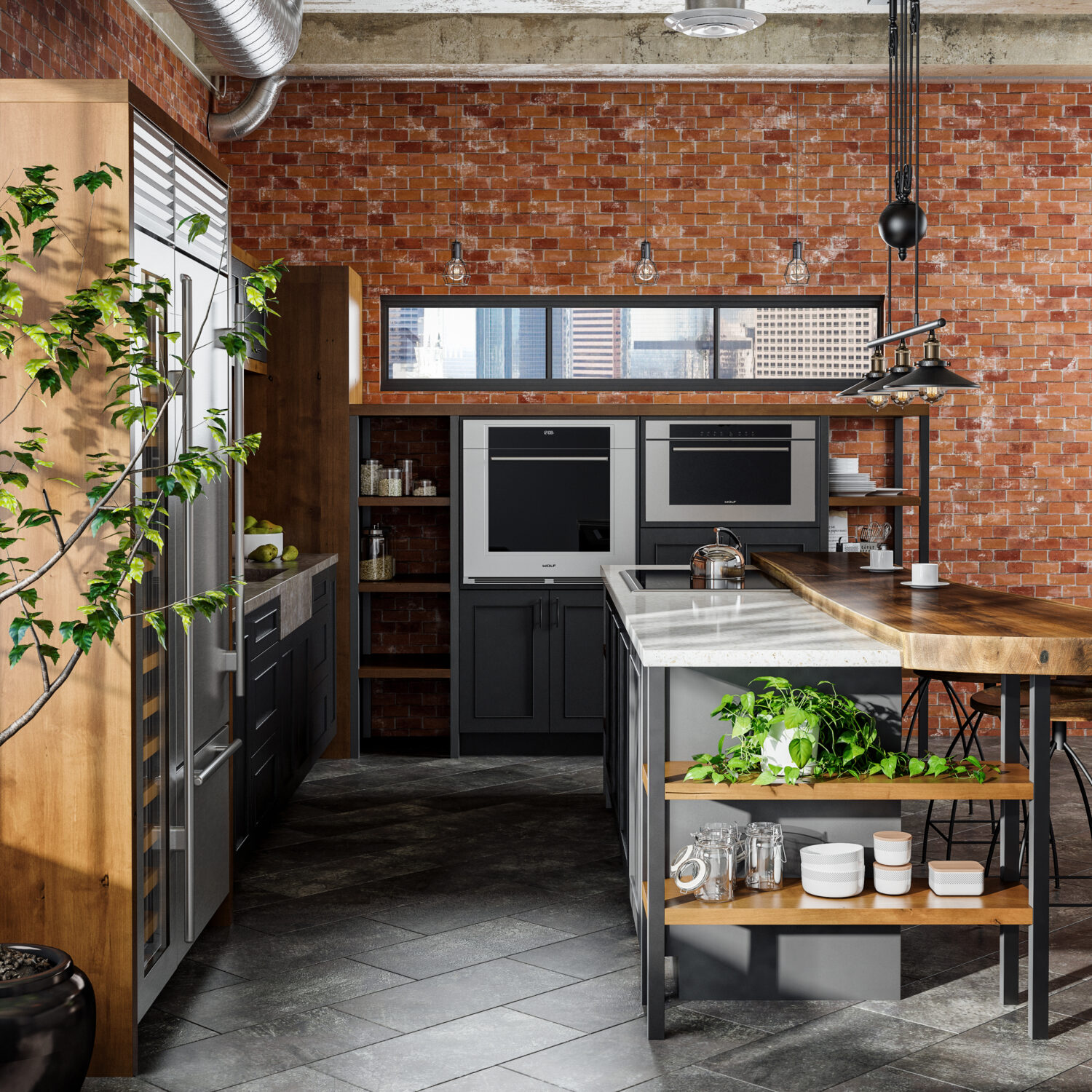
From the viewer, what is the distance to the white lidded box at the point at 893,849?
3047 mm

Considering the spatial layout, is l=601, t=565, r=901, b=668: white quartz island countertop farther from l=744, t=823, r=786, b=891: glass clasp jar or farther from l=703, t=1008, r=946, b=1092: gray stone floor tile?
l=703, t=1008, r=946, b=1092: gray stone floor tile

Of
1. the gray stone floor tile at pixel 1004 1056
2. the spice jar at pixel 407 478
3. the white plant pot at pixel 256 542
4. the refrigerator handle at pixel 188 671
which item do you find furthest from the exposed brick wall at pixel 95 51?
the gray stone floor tile at pixel 1004 1056

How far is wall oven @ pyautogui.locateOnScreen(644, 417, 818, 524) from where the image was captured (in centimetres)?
637

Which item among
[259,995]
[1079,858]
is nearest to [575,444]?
[1079,858]

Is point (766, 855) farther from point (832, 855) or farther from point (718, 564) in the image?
point (718, 564)

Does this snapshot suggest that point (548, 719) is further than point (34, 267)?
Yes

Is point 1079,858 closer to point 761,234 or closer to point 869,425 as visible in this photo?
point 869,425

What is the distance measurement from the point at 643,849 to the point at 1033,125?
214 inches

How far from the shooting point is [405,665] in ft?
21.6

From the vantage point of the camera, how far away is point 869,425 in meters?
6.98

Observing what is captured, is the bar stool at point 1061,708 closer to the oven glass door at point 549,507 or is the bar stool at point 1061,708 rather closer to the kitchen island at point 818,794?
the kitchen island at point 818,794

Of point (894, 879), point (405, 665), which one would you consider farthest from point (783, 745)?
point (405, 665)

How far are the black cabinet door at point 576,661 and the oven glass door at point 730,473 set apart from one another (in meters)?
0.75

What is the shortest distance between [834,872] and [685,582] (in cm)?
190
